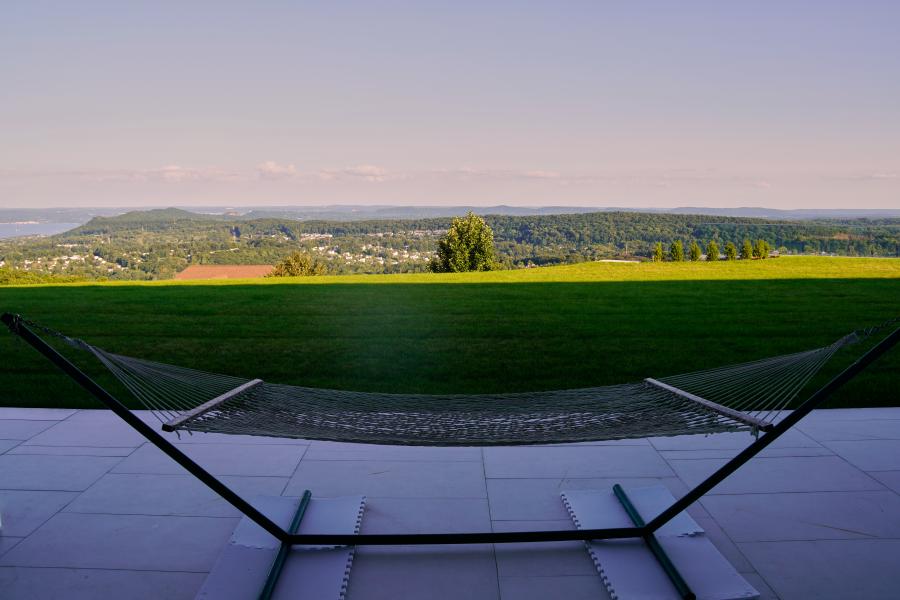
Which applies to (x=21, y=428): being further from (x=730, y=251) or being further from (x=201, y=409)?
(x=730, y=251)

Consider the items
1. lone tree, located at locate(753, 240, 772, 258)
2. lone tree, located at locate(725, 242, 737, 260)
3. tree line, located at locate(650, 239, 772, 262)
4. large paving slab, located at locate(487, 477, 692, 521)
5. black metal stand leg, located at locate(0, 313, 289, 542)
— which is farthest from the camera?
lone tree, located at locate(725, 242, 737, 260)

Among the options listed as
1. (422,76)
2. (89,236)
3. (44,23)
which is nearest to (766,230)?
(422,76)

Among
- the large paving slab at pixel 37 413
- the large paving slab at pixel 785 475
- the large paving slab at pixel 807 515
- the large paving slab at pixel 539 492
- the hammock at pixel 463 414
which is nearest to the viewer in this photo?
the hammock at pixel 463 414

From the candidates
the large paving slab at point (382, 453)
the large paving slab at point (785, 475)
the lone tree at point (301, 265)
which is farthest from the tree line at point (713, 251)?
the lone tree at point (301, 265)

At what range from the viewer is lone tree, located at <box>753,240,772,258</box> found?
18.9m

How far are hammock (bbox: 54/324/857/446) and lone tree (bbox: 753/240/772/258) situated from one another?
700 inches

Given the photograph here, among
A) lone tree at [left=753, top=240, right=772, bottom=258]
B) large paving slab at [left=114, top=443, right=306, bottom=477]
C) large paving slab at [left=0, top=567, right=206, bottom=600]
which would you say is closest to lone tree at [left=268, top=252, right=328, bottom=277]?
lone tree at [left=753, top=240, right=772, bottom=258]

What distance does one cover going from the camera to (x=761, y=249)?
19.0 m

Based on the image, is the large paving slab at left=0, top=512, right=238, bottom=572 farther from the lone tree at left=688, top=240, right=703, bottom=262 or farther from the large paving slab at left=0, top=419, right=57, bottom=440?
the lone tree at left=688, top=240, right=703, bottom=262

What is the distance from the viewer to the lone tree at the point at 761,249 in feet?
62.1

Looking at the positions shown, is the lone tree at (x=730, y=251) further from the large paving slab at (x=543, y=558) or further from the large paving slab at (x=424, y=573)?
the large paving slab at (x=424, y=573)

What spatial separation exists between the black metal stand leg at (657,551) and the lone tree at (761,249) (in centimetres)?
1825

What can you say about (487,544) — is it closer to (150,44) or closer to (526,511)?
(526,511)

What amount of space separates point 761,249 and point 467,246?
18.4 m
